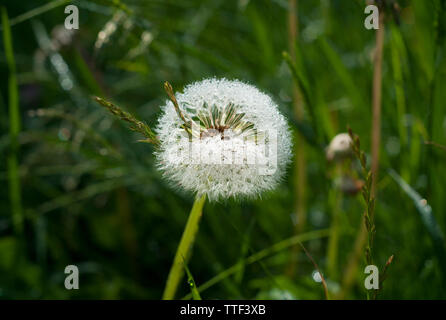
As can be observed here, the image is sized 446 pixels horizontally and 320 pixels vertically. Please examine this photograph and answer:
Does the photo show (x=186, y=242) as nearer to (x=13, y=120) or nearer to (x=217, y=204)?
(x=217, y=204)

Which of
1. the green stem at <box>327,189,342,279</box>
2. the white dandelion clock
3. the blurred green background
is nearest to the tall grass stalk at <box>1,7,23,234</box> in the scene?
the blurred green background

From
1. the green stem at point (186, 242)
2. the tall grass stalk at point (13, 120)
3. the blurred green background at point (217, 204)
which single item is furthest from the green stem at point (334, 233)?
the tall grass stalk at point (13, 120)

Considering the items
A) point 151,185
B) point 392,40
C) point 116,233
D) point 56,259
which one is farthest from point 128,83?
point 392,40

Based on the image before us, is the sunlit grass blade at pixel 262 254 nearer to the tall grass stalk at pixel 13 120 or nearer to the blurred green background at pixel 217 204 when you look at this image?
the blurred green background at pixel 217 204

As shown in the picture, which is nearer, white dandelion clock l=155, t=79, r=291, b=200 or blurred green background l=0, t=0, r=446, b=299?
white dandelion clock l=155, t=79, r=291, b=200

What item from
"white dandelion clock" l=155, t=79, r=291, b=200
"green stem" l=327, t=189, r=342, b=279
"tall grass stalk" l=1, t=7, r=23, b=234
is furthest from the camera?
"green stem" l=327, t=189, r=342, b=279

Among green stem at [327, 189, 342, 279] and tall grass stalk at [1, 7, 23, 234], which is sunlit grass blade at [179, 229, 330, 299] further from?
tall grass stalk at [1, 7, 23, 234]
